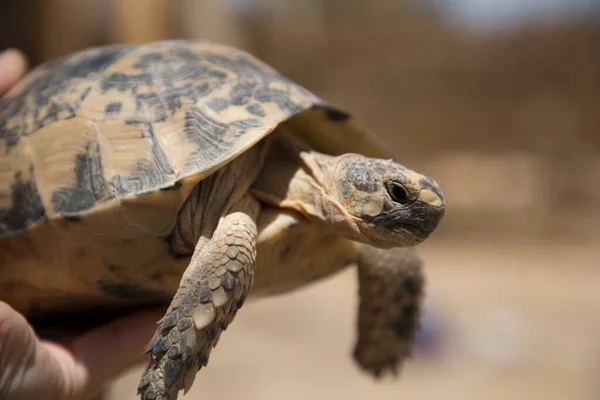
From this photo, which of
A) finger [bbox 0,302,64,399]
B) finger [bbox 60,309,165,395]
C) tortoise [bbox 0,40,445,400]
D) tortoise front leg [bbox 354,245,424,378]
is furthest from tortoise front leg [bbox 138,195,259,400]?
tortoise front leg [bbox 354,245,424,378]

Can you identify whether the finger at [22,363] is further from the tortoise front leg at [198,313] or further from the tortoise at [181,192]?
the tortoise front leg at [198,313]

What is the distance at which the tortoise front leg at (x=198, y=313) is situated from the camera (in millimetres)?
1018

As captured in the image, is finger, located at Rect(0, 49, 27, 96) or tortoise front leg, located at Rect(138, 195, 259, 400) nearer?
tortoise front leg, located at Rect(138, 195, 259, 400)

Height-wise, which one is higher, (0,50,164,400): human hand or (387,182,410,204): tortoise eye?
(387,182,410,204): tortoise eye

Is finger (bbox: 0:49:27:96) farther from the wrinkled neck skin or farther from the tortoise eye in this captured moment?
the tortoise eye

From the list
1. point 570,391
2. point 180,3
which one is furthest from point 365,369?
point 180,3

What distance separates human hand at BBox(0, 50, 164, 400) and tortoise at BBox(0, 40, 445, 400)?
0.09 meters

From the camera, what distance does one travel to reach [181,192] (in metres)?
1.15

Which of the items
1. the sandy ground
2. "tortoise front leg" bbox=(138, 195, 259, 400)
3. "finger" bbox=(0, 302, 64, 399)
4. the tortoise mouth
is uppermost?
the tortoise mouth

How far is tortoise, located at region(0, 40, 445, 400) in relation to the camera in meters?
1.07

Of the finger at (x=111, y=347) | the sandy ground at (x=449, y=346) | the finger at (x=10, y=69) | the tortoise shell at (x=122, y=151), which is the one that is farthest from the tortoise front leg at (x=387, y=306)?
the finger at (x=10, y=69)

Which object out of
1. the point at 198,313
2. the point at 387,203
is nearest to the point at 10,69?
the point at 198,313

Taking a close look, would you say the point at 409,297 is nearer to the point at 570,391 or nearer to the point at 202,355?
the point at 202,355

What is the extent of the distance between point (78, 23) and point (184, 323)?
2518 mm
